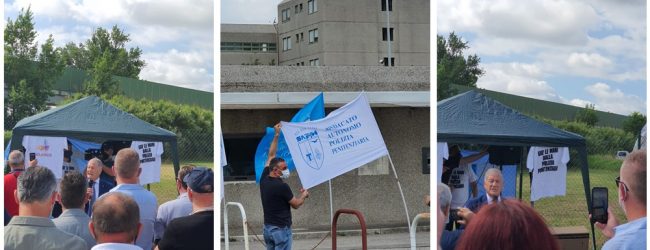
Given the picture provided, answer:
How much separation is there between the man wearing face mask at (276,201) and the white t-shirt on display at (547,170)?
5.72 feet

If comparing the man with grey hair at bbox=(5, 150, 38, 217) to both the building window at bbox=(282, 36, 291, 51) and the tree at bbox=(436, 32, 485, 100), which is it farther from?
the building window at bbox=(282, 36, 291, 51)

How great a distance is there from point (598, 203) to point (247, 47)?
9489 mm

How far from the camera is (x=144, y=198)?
421cm

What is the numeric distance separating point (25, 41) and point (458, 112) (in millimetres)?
2056


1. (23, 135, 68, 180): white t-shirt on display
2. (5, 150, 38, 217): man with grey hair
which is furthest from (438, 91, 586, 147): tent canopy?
(5, 150, 38, 217): man with grey hair

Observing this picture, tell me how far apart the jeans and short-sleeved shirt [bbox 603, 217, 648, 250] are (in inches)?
89.9

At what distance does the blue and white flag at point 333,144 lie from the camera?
16.9ft

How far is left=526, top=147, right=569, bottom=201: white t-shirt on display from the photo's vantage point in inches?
163

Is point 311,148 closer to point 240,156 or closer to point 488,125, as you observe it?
point 488,125

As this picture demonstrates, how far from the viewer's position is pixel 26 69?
13.9 feet

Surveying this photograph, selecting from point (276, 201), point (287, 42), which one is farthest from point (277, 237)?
point (287, 42)

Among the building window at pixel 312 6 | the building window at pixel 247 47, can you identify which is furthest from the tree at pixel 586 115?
the building window at pixel 247 47

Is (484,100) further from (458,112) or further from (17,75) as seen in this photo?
(17,75)

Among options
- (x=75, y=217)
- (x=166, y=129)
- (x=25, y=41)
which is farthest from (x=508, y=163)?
(x=25, y=41)
